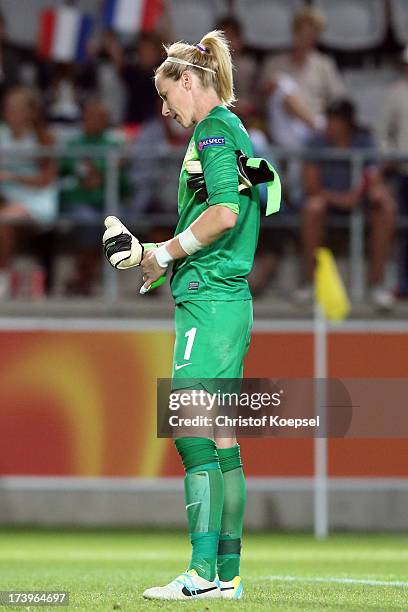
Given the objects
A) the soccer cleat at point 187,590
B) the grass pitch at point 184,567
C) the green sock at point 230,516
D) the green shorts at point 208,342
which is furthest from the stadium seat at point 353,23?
the soccer cleat at point 187,590

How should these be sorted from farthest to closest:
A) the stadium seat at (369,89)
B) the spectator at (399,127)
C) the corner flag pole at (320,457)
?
the stadium seat at (369,89) < the spectator at (399,127) < the corner flag pole at (320,457)

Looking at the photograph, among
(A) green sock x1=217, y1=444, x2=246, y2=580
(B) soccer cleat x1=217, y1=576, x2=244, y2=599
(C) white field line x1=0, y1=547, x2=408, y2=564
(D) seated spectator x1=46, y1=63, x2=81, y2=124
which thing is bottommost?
(C) white field line x1=0, y1=547, x2=408, y2=564

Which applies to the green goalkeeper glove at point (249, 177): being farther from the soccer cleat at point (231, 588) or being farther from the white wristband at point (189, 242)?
the soccer cleat at point (231, 588)

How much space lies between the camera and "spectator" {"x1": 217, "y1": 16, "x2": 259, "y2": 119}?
13.6 m

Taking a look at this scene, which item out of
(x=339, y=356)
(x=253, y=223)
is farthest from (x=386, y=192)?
(x=253, y=223)

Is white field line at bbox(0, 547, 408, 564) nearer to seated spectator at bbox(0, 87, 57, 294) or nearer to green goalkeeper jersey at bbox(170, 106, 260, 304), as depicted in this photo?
seated spectator at bbox(0, 87, 57, 294)

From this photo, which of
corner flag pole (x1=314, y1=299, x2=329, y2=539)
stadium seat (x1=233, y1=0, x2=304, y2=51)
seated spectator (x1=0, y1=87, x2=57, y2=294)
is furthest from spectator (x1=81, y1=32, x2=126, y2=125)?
corner flag pole (x1=314, y1=299, x2=329, y2=539)

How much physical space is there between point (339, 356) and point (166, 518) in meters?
2.06

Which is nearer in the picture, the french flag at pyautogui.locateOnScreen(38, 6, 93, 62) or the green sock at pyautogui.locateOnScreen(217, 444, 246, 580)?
the green sock at pyautogui.locateOnScreen(217, 444, 246, 580)

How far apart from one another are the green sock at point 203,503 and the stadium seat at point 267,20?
10.1 m

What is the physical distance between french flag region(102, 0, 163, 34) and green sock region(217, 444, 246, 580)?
928cm

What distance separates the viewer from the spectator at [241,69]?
1357 centimetres

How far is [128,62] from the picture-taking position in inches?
559

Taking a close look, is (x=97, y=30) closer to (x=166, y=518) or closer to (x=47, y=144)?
(x=47, y=144)
